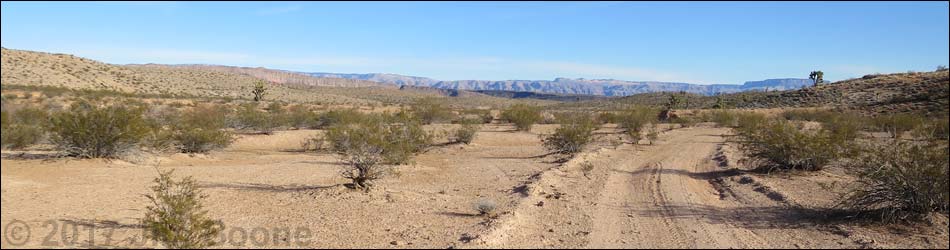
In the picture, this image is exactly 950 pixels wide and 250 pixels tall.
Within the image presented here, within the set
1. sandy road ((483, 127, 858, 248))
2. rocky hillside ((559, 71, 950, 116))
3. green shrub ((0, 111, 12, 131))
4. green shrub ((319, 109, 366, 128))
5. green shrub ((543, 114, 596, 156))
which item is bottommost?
sandy road ((483, 127, 858, 248))

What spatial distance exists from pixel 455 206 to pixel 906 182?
300 inches

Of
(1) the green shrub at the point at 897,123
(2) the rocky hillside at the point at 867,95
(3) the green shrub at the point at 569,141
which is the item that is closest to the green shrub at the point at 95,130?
(3) the green shrub at the point at 569,141

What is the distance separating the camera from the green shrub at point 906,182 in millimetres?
8828

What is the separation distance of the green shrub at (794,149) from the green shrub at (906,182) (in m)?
5.57

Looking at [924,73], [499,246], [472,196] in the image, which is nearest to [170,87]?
[472,196]

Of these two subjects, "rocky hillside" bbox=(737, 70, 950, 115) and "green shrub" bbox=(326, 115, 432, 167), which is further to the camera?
"rocky hillside" bbox=(737, 70, 950, 115)

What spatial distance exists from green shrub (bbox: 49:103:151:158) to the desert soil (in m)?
0.53

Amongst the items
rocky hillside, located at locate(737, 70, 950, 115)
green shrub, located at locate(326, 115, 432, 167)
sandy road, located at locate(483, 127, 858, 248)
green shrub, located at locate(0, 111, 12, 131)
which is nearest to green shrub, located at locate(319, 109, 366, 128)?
green shrub, located at locate(326, 115, 432, 167)

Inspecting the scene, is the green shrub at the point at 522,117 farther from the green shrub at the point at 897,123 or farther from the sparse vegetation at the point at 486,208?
the sparse vegetation at the point at 486,208

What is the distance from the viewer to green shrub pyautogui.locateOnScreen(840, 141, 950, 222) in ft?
29.0

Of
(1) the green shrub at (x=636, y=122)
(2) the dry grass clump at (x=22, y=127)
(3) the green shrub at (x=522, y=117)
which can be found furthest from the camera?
(3) the green shrub at (x=522, y=117)

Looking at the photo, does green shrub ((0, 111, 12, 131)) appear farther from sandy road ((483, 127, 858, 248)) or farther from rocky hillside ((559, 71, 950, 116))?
rocky hillside ((559, 71, 950, 116))

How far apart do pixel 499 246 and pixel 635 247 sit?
1936 mm

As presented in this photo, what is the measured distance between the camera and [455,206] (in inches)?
447
